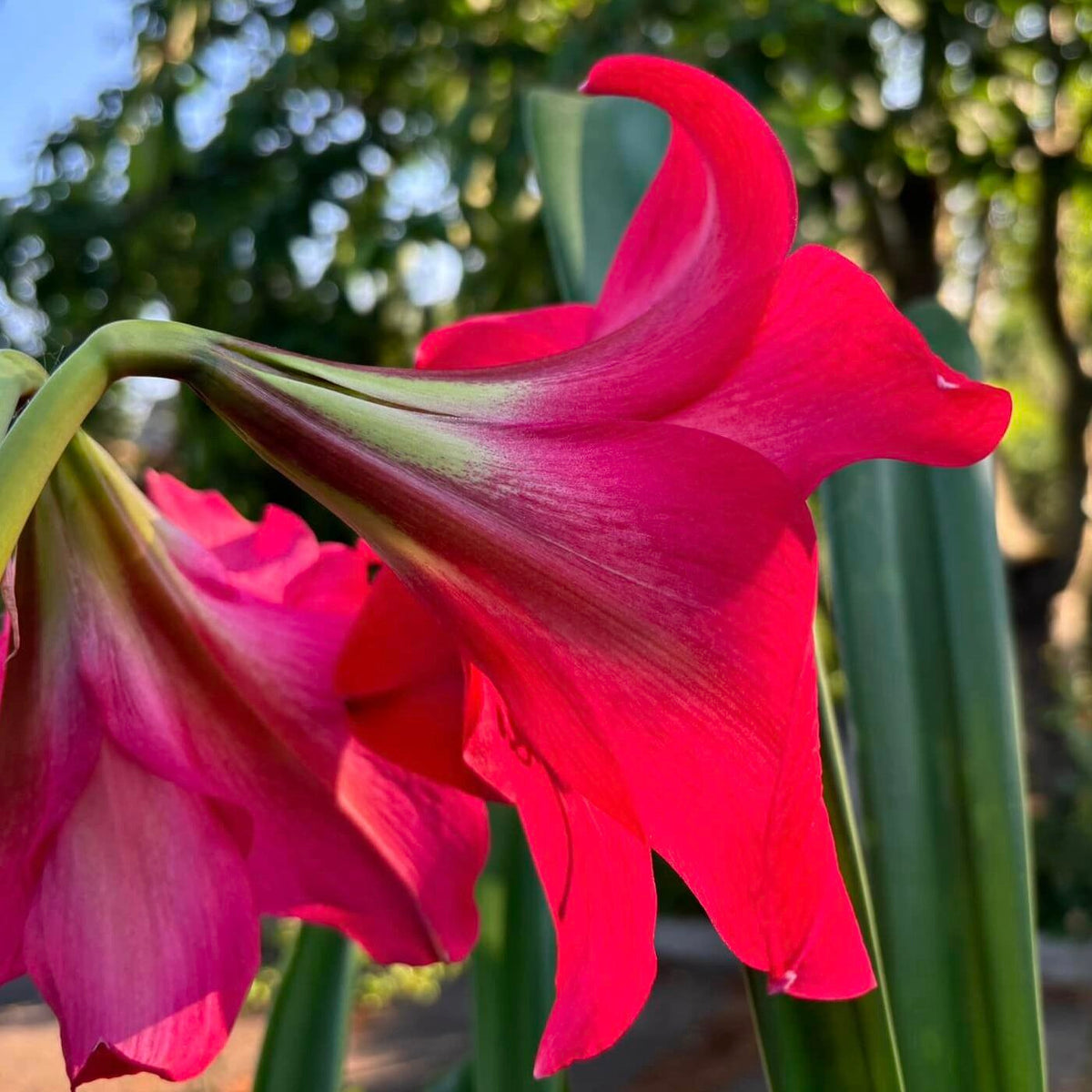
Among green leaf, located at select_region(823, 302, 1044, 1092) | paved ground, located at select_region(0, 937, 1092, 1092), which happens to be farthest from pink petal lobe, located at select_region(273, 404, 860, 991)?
paved ground, located at select_region(0, 937, 1092, 1092)

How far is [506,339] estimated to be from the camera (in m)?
0.31

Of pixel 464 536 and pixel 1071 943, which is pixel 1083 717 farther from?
pixel 464 536

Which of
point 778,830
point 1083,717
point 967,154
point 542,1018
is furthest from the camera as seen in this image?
point 1083,717

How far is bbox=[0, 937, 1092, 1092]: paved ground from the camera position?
2287 millimetres

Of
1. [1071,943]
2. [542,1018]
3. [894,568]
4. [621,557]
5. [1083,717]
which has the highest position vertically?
[621,557]

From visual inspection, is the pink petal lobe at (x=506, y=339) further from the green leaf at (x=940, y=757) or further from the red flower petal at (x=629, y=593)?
the green leaf at (x=940, y=757)

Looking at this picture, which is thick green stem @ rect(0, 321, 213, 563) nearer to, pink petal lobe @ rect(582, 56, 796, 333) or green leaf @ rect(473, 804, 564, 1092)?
pink petal lobe @ rect(582, 56, 796, 333)

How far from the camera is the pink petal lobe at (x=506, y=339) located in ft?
1.00

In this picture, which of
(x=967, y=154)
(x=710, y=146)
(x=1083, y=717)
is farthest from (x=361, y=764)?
(x=1083, y=717)

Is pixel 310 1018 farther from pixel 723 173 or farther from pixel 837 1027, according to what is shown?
pixel 723 173

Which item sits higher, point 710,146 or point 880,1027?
point 710,146

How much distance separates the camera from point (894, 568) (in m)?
0.47

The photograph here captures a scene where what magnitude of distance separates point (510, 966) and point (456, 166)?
→ 5.23 feet

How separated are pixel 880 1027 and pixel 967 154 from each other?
257 centimetres
